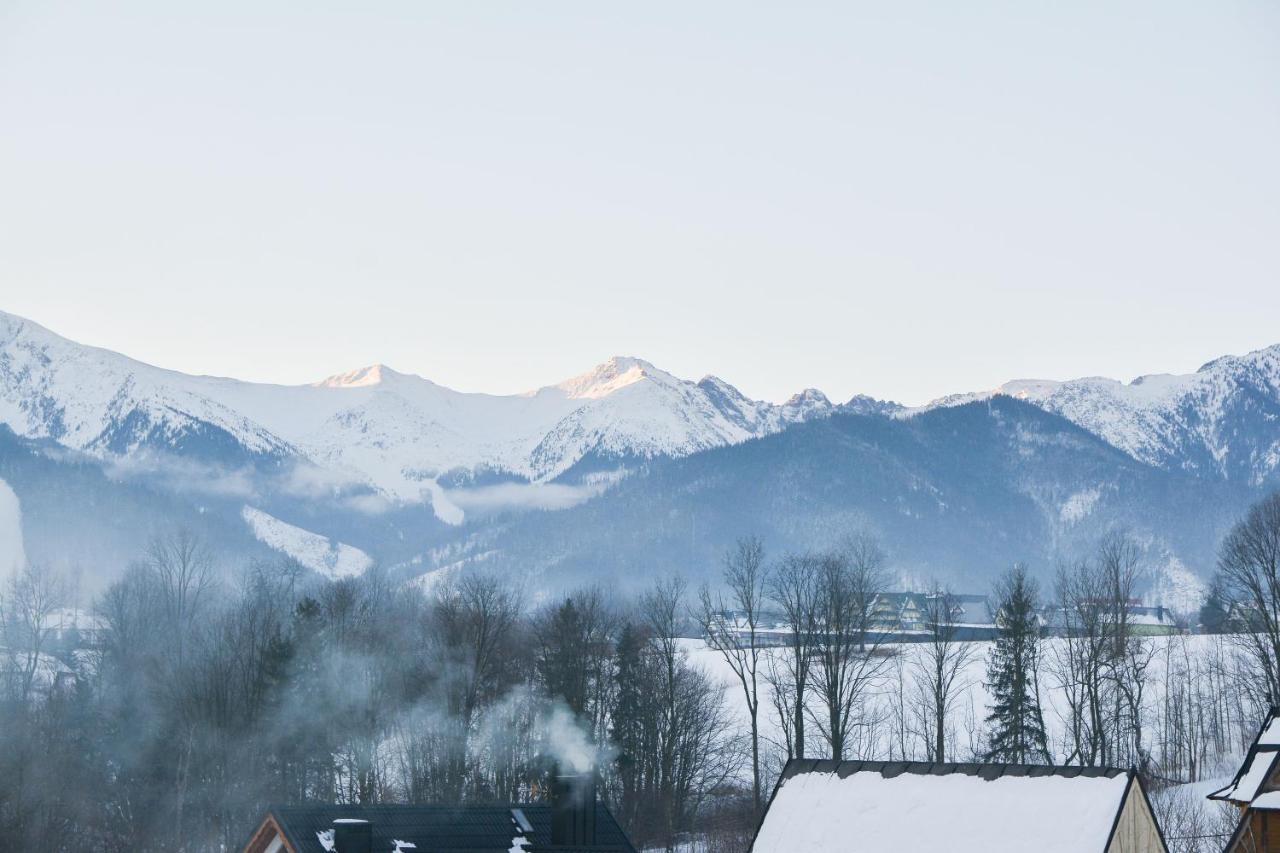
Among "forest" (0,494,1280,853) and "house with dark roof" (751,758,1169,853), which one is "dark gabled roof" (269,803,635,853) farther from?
"forest" (0,494,1280,853)

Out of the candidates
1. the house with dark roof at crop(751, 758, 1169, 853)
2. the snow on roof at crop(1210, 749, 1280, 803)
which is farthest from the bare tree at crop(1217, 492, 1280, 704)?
the house with dark roof at crop(751, 758, 1169, 853)

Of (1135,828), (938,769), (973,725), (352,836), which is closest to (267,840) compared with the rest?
(352,836)

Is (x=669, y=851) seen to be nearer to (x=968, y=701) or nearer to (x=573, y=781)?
(x=573, y=781)

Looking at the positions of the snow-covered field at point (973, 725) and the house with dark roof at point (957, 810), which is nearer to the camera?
the house with dark roof at point (957, 810)

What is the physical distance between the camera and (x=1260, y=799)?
47625mm

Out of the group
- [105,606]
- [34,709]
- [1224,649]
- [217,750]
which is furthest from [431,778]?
[1224,649]

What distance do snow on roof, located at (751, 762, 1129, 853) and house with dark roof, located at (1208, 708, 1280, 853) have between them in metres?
10.3

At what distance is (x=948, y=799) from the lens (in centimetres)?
4122

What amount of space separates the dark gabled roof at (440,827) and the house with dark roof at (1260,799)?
59.5 ft

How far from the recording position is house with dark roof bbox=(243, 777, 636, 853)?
4675cm

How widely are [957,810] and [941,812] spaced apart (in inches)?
16.7

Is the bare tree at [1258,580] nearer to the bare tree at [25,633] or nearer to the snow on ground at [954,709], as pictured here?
the snow on ground at [954,709]

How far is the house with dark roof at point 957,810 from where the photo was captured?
39.3m

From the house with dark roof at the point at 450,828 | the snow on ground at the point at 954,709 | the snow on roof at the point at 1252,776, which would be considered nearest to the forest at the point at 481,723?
the snow on ground at the point at 954,709
